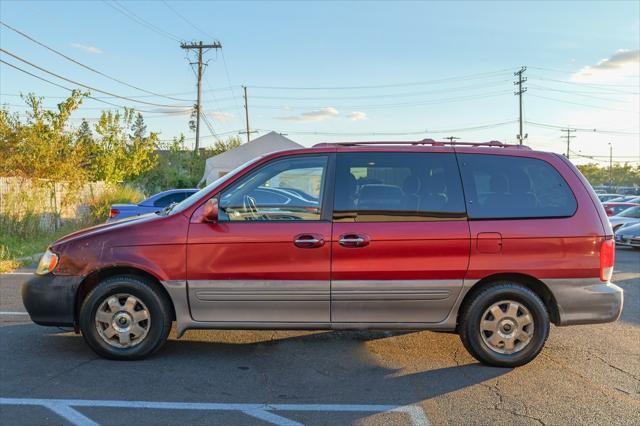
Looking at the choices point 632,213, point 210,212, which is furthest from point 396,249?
point 632,213

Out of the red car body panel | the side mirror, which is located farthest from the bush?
the side mirror

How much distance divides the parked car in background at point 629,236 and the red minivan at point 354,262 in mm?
11493

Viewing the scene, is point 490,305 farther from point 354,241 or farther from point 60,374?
point 60,374

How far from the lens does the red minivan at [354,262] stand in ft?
14.8

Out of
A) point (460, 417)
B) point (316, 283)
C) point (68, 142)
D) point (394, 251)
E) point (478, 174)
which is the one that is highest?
point (68, 142)

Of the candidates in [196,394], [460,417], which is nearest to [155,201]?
[196,394]

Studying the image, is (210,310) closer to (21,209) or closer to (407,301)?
(407,301)

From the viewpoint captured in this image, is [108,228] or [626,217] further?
[626,217]

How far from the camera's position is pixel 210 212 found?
179 inches

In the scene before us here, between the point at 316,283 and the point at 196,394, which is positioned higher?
the point at 316,283

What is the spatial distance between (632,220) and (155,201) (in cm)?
1454

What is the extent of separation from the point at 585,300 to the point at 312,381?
2509 millimetres

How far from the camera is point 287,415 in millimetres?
3604

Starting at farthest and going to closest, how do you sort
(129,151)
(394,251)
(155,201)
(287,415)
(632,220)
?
(129,151) < (632,220) < (155,201) < (394,251) < (287,415)
